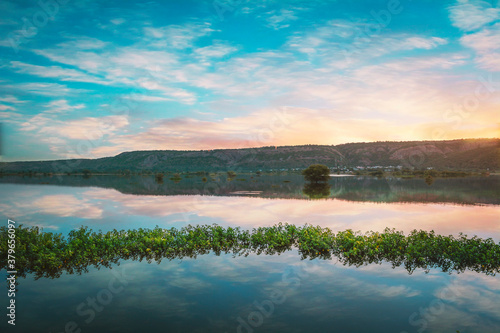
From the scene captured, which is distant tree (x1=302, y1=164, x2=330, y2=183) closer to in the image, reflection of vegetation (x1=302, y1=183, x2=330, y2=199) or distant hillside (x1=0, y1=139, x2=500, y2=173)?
reflection of vegetation (x1=302, y1=183, x2=330, y2=199)

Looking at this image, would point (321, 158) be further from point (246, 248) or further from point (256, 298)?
point (256, 298)

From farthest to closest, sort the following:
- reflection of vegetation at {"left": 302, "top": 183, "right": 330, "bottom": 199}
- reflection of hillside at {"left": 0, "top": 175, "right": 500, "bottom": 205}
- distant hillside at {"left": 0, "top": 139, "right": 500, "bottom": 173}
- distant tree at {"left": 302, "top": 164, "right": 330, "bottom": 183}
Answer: distant hillside at {"left": 0, "top": 139, "right": 500, "bottom": 173} → distant tree at {"left": 302, "top": 164, "right": 330, "bottom": 183} → reflection of vegetation at {"left": 302, "top": 183, "right": 330, "bottom": 199} → reflection of hillside at {"left": 0, "top": 175, "right": 500, "bottom": 205}

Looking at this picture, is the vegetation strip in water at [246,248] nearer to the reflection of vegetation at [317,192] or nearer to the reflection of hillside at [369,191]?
the reflection of hillside at [369,191]

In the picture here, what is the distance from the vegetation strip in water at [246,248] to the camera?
508 inches

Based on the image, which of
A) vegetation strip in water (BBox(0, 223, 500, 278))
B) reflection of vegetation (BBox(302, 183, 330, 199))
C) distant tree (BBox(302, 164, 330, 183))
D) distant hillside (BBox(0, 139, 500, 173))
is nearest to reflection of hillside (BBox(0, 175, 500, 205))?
reflection of vegetation (BBox(302, 183, 330, 199))

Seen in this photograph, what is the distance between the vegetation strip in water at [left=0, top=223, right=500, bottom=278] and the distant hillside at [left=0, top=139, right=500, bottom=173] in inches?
4582

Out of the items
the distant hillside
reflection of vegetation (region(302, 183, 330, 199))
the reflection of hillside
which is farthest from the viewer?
the distant hillside

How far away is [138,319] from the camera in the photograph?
8.84m

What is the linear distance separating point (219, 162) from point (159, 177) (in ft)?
287

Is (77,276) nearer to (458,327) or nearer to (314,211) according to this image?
(458,327)

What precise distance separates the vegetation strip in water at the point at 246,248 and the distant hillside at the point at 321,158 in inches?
4582

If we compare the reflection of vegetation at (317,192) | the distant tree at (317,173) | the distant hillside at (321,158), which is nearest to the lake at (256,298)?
the reflection of vegetation at (317,192)

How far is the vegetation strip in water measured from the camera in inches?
508

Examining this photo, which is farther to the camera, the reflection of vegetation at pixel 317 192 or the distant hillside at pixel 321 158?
the distant hillside at pixel 321 158
